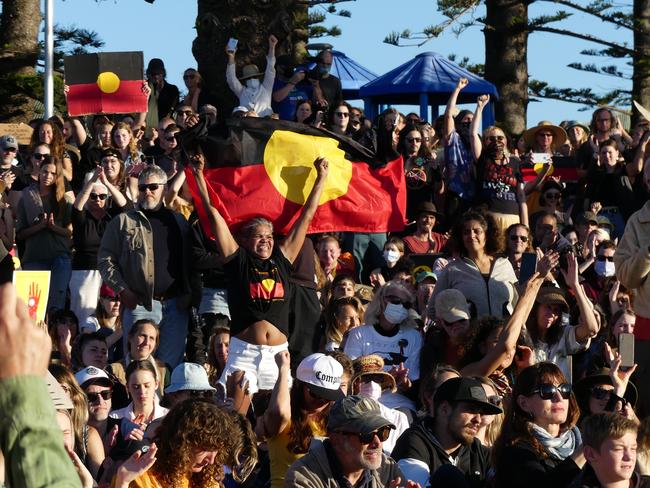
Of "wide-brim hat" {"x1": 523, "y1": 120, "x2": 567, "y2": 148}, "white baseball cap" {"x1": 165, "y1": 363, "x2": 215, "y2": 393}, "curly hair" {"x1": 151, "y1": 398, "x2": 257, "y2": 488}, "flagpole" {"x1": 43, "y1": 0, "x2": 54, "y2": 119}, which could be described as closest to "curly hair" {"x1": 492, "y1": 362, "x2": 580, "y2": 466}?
"curly hair" {"x1": 151, "y1": 398, "x2": 257, "y2": 488}

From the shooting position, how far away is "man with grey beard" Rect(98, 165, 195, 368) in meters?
10.8

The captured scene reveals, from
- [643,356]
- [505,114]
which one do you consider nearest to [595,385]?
[643,356]

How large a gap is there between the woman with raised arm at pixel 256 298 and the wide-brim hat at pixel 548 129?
6.23m

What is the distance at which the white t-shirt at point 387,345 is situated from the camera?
941 centimetres

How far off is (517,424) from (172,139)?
7.80 m

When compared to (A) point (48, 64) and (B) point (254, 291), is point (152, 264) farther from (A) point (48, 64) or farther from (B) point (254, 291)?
(A) point (48, 64)

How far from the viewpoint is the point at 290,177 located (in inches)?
451

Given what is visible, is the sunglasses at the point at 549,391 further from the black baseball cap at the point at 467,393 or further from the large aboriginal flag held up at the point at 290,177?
the large aboriginal flag held up at the point at 290,177

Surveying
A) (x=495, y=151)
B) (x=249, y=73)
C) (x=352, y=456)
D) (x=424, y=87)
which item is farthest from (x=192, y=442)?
(x=424, y=87)

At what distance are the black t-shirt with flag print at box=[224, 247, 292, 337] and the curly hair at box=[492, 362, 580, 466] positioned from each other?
8.39 feet

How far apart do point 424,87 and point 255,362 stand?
12.1m

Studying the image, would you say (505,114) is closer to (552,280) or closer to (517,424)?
(552,280)

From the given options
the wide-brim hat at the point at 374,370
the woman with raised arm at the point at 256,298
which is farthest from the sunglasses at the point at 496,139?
the wide-brim hat at the point at 374,370

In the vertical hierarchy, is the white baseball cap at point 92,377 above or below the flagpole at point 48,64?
below
